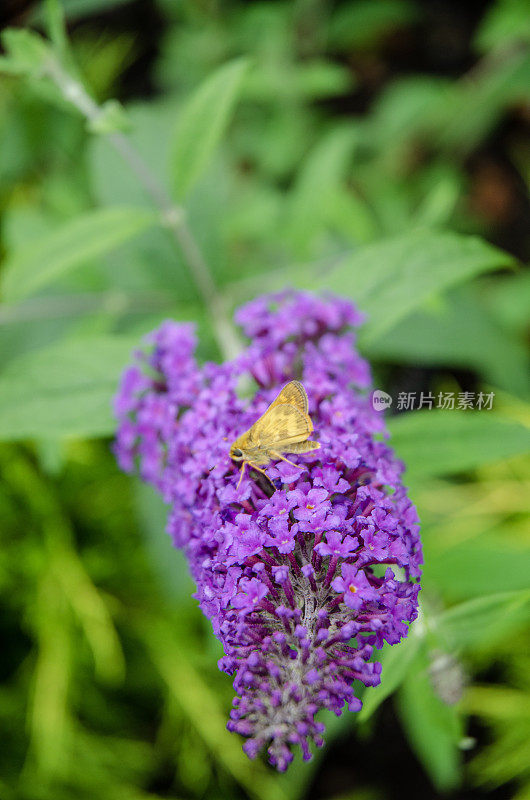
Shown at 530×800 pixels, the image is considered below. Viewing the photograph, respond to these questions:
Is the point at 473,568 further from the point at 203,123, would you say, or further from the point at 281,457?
the point at 203,123

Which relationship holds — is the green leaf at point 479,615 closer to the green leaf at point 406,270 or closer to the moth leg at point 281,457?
the moth leg at point 281,457

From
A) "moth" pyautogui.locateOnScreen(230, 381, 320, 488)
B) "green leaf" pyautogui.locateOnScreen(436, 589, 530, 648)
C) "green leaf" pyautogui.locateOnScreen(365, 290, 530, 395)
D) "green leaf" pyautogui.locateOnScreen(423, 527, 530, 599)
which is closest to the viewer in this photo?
"moth" pyautogui.locateOnScreen(230, 381, 320, 488)

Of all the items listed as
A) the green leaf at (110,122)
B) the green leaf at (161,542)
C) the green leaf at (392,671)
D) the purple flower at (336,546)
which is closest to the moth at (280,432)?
the purple flower at (336,546)

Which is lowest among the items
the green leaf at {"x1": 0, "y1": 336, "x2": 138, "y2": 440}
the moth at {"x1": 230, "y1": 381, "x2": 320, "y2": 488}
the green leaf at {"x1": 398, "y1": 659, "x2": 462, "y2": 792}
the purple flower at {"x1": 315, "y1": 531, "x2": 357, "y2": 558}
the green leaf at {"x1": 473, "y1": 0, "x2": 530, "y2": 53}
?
the green leaf at {"x1": 398, "y1": 659, "x2": 462, "y2": 792}

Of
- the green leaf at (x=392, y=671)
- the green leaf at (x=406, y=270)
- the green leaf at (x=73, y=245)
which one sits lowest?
the green leaf at (x=392, y=671)

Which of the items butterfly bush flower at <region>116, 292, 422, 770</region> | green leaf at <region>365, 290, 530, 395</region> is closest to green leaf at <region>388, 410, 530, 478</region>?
butterfly bush flower at <region>116, 292, 422, 770</region>

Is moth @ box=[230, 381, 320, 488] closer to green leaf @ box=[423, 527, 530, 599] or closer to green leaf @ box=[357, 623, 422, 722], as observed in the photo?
green leaf @ box=[357, 623, 422, 722]
